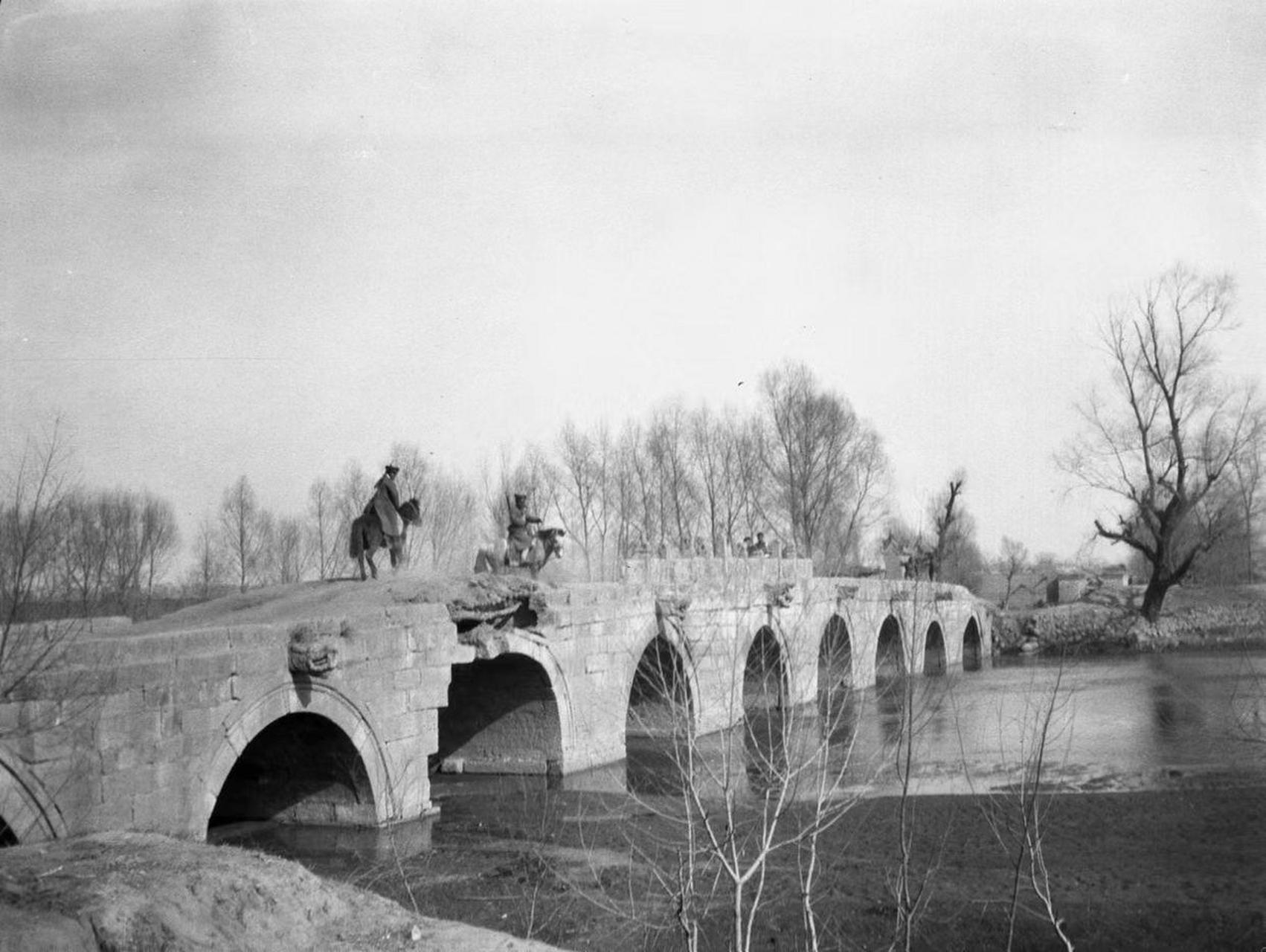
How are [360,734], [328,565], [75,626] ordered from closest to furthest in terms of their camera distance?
[75,626]
[360,734]
[328,565]

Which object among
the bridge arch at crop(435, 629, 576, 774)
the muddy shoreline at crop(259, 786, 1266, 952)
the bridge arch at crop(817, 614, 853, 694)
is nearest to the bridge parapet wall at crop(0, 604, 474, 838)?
the muddy shoreline at crop(259, 786, 1266, 952)

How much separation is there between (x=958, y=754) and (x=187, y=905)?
1429 centimetres

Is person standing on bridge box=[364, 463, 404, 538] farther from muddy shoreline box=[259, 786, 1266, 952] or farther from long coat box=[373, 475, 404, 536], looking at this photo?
muddy shoreline box=[259, 786, 1266, 952]

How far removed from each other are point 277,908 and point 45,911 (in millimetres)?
1710

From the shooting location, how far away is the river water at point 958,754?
1261 centimetres

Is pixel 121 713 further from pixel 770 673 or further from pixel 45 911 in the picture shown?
pixel 770 673

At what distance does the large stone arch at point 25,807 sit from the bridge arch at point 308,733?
1.59m

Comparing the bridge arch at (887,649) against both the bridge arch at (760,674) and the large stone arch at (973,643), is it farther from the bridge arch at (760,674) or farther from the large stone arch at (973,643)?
the large stone arch at (973,643)

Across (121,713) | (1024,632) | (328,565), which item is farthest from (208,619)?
(1024,632)

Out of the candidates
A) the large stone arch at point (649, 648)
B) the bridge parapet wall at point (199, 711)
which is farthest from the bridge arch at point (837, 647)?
the bridge parapet wall at point (199, 711)

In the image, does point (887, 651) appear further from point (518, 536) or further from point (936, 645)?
point (518, 536)

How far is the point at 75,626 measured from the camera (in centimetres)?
1049

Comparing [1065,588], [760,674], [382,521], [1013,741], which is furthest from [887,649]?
[1065,588]

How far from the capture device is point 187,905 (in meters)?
6.54
